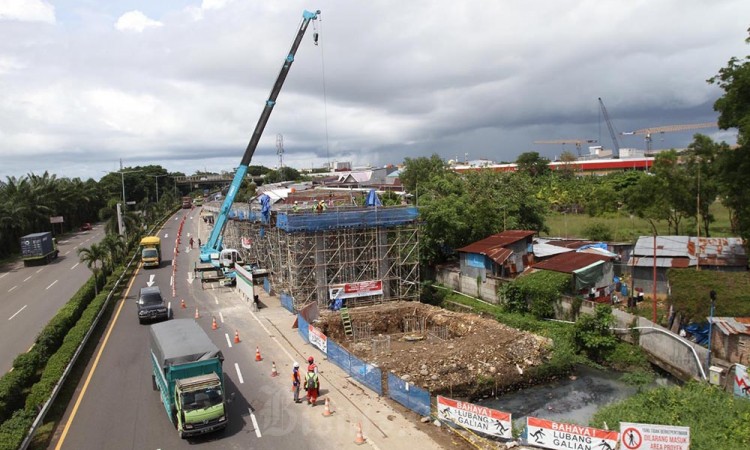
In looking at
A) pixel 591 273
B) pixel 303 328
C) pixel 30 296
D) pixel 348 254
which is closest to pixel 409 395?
pixel 303 328

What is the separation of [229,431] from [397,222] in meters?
19.7

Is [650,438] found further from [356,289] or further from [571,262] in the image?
[571,262]

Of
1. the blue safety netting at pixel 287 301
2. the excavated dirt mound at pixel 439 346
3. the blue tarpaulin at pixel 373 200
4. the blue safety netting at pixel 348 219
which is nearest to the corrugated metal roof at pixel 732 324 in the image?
the excavated dirt mound at pixel 439 346

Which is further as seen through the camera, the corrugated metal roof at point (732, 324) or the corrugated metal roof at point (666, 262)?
the corrugated metal roof at point (666, 262)

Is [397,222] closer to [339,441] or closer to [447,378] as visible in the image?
[447,378]

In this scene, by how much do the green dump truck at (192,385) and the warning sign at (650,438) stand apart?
11655mm

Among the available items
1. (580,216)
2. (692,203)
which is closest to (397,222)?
(692,203)

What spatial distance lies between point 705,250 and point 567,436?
27.0m

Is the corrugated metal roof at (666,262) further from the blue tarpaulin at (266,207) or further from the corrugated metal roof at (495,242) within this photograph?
the blue tarpaulin at (266,207)

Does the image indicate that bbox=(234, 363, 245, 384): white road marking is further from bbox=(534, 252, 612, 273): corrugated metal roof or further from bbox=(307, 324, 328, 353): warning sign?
bbox=(534, 252, 612, 273): corrugated metal roof

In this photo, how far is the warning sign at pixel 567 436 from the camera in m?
13.7

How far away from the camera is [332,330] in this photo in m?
29.1

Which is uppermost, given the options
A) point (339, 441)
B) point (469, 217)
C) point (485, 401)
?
point (469, 217)

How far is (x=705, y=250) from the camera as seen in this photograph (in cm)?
3447
